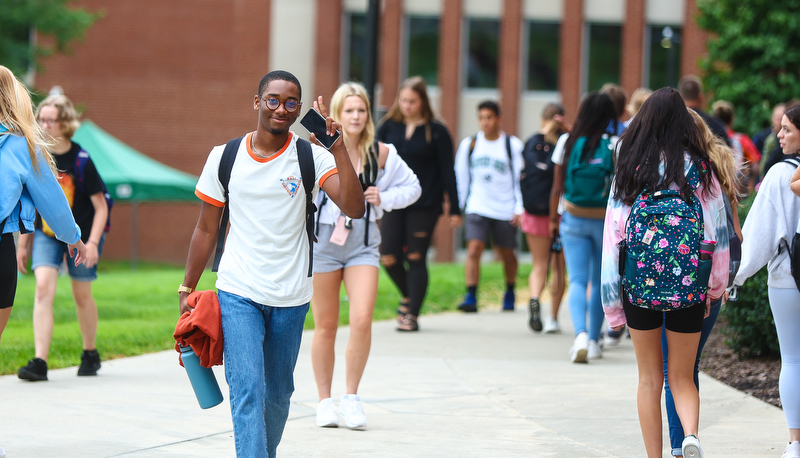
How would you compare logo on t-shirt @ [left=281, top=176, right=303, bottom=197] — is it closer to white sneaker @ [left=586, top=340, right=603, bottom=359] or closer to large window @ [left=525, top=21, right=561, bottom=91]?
white sneaker @ [left=586, top=340, right=603, bottom=359]

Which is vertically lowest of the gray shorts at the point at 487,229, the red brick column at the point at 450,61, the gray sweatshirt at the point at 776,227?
the gray shorts at the point at 487,229

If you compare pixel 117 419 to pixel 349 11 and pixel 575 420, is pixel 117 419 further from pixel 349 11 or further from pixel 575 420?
pixel 349 11

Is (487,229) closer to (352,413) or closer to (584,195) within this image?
(584,195)

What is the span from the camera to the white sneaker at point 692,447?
4.38 m

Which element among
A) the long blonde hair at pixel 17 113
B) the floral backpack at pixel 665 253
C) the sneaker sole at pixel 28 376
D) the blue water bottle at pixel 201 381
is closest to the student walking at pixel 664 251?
the floral backpack at pixel 665 253

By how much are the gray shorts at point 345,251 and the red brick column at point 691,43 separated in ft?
76.9

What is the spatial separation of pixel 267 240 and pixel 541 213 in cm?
586

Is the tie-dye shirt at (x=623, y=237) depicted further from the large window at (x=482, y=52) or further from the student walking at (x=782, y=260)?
the large window at (x=482, y=52)

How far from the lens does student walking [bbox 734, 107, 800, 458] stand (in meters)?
4.99

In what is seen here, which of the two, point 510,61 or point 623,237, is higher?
point 510,61

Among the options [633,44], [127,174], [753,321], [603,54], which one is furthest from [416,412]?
[603,54]

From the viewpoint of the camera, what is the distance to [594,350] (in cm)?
824

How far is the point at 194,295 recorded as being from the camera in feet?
13.1

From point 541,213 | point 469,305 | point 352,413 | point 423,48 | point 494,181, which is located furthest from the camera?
point 423,48
